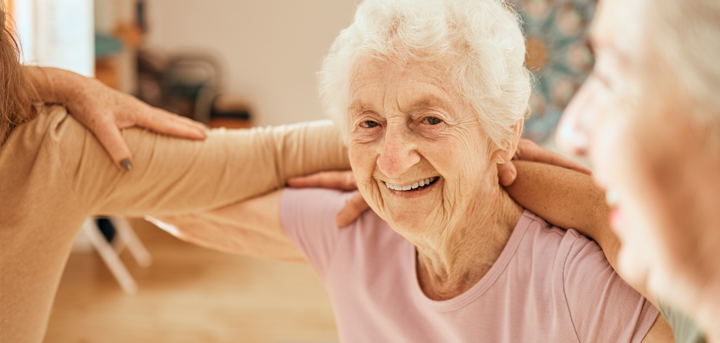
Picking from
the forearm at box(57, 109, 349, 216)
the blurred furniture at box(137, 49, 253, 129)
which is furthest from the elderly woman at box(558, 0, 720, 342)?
the blurred furniture at box(137, 49, 253, 129)

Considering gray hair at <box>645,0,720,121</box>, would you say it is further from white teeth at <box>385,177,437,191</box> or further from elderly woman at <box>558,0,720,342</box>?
white teeth at <box>385,177,437,191</box>

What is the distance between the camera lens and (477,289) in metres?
1.14

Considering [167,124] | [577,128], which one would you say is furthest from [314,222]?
[577,128]

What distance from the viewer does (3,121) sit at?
114 cm

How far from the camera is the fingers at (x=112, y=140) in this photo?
1.22 m

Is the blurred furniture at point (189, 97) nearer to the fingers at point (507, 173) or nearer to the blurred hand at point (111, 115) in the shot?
the blurred hand at point (111, 115)

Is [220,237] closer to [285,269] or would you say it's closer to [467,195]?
[467,195]

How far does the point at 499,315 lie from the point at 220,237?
0.82 meters

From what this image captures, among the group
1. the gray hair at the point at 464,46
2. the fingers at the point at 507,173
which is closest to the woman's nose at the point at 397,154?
the gray hair at the point at 464,46

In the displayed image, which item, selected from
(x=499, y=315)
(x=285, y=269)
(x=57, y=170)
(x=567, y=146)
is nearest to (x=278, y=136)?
(x=57, y=170)

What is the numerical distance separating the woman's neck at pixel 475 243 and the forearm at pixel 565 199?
44 millimetres

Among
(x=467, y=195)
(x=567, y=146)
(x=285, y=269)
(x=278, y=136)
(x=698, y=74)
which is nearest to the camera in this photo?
(x=698, y=74)

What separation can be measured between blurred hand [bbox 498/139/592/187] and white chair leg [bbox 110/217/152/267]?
319 cm

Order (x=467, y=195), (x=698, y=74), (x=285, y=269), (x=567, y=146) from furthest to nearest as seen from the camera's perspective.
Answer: (x=285, y=269)
(x=467, y=195)
(x=567, y=146)
(x=698, y=74)
